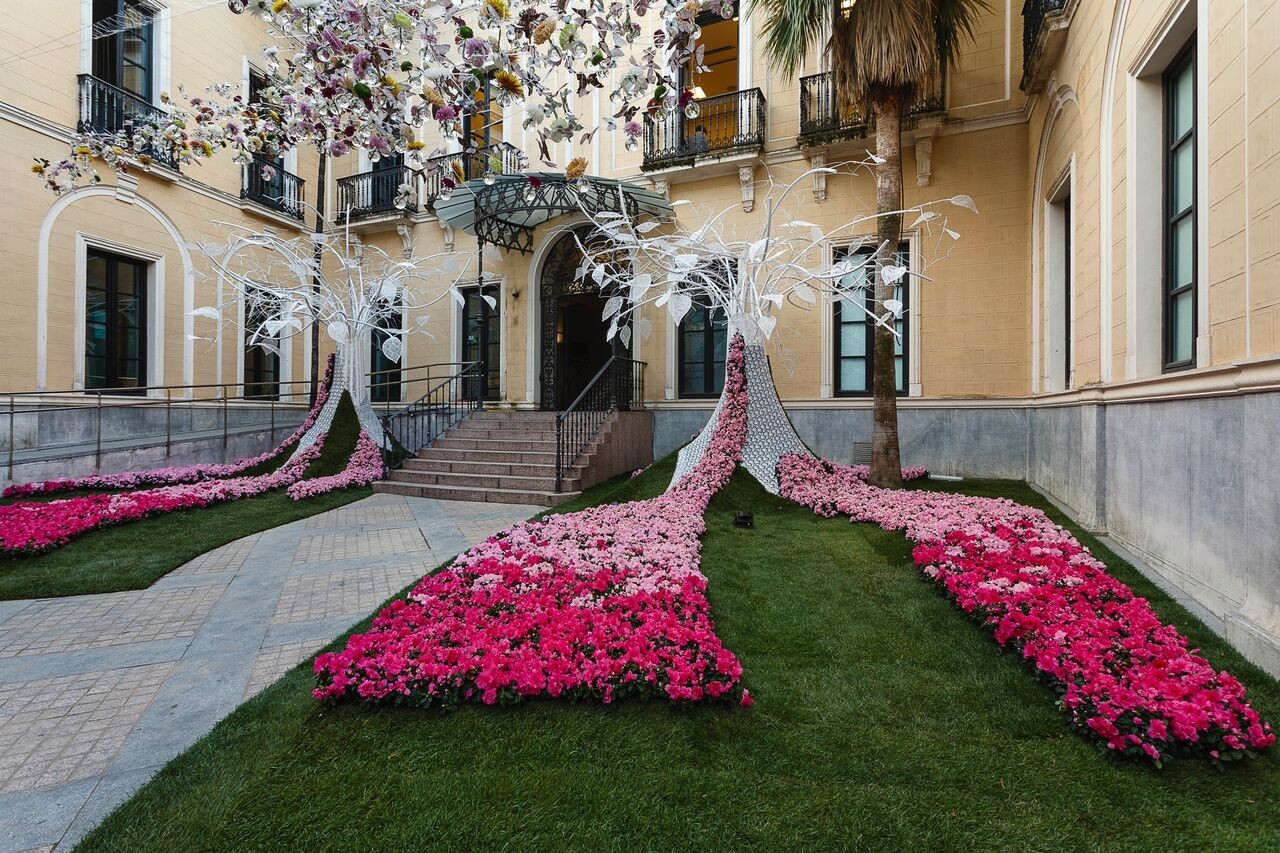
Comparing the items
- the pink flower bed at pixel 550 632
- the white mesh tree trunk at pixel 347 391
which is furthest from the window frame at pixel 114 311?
the pink flower bed at pixel 550 632

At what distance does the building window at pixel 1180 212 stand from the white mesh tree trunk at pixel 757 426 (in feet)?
13.0

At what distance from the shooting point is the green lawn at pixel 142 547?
15.8ft

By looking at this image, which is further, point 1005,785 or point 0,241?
point 0,241

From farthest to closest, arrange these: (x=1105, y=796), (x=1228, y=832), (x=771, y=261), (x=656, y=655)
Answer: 1. (x=771, y=261)
2. (x=656, y=655)
3. (x=1105, y=796)
4. (x=1228, y=832)

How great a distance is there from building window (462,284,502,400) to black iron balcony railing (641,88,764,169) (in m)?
4.61

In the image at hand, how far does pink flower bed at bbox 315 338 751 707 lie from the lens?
2693 millimetres

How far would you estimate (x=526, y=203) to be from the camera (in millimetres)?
10883

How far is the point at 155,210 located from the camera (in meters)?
11.7

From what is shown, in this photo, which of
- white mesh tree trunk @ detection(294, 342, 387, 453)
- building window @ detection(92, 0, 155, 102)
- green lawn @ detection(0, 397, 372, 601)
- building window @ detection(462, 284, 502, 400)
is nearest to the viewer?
green lawn @ detection(0, 397, 372, 601)

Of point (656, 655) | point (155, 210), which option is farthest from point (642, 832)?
point (155, 210)

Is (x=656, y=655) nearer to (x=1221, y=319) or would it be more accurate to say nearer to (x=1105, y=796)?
(x=1105, y=796)

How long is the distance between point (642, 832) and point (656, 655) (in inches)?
38.5

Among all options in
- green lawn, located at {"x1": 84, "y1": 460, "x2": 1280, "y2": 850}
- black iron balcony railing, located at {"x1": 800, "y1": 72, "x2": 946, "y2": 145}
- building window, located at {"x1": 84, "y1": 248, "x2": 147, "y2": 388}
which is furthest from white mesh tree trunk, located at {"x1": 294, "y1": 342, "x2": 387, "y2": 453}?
black iron balcony railing, located at {"x1": 800, "y1": 72, "x2": 946, "y2": 145}

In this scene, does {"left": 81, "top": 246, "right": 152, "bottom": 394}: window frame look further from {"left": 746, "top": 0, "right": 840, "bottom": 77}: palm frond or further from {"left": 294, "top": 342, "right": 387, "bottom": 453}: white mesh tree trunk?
{"left": 746, "top": 0, "right": 840, "bottom": 77}: palm frond
